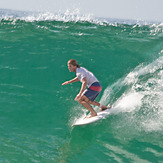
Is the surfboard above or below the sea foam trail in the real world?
below

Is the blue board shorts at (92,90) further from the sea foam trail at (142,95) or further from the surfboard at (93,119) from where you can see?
the sea foam trail at (142,95)

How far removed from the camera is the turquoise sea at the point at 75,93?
221 inches

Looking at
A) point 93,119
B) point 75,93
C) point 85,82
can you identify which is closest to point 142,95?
point 93,119

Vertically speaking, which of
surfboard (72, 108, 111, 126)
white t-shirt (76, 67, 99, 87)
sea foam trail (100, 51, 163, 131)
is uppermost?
white t-shirt (76, 67, 99, 87)

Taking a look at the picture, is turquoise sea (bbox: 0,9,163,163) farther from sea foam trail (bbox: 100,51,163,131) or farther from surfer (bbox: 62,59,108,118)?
surfer (bbox: 62,59,108,118)

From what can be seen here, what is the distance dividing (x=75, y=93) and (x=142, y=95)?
241cm

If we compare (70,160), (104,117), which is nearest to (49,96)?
(104,117)

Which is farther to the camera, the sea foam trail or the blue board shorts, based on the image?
the sea foam trail

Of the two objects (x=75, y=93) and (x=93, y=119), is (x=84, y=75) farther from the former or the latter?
(x=75, y=93)

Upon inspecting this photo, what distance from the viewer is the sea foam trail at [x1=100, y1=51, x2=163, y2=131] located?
7102mm

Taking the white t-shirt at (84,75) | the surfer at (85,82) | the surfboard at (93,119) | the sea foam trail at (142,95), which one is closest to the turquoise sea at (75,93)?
the sea foam trail at (142,95)

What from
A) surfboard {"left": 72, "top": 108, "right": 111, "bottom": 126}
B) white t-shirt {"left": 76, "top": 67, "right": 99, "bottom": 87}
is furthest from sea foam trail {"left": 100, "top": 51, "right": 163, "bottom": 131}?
white t-shirt {"left": 76, "top": 67, "right": 99, "bottom": 87}

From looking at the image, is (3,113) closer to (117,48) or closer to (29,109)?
(29,109)

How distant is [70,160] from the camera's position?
515cm
